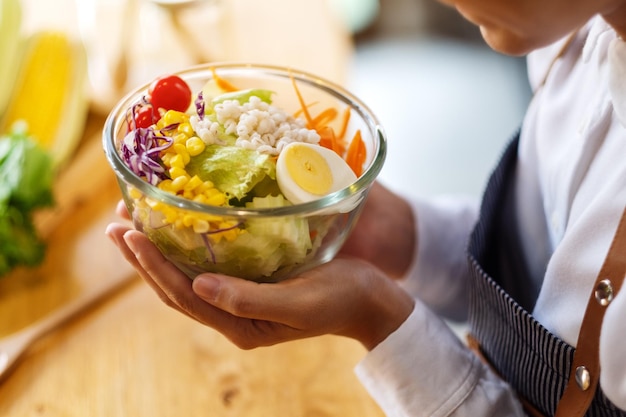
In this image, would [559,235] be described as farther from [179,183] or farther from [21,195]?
[21,195]

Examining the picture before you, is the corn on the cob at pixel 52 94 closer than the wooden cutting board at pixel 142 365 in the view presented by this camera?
No

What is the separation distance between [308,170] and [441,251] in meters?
0.50

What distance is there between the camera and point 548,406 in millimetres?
899

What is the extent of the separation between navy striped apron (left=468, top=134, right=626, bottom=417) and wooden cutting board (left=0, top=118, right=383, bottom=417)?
0.18 m

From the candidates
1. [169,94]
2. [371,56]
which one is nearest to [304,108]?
[169,94]

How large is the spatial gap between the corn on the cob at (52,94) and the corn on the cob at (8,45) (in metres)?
0.02

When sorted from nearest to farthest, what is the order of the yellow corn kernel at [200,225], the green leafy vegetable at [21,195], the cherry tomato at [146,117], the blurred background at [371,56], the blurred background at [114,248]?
the yellow corn kernel at [200,225]
the cherry tomato at [146,117]
the blurred background at [114,248]
the green leafy vegetable at [21,195]
the blurred background at [371,56]

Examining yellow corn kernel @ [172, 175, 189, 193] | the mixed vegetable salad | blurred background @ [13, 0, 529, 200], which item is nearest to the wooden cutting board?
the mixed vegetable salad

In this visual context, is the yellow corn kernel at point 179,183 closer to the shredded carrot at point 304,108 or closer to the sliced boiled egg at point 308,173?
the sliced boiled egg at point 308,173

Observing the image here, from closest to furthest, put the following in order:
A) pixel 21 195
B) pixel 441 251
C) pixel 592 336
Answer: pixel 592 336, pixel 21 195, pixel 441 251

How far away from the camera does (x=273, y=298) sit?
0.72 meters

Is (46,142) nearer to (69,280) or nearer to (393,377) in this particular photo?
(69,280)

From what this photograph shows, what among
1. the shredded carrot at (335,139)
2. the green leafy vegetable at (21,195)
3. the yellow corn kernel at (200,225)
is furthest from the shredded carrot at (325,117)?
the green leafy vegetable at (21,195)

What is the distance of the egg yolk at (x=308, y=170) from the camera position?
2.34ft
